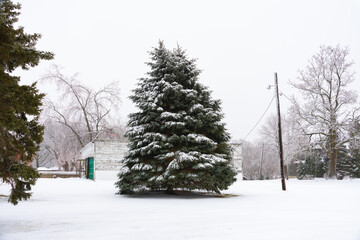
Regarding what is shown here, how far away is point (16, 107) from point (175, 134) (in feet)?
29.7

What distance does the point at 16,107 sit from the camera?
25.2 ft

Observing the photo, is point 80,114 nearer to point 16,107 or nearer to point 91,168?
point 91,168

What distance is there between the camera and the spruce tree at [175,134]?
15.3m

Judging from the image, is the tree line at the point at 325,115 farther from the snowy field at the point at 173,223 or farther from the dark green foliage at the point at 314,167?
the snowy field at the point at 173,223

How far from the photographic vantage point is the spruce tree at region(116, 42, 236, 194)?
50.3 ft

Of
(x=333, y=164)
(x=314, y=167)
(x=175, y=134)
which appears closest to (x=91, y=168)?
(x=175, y=134)

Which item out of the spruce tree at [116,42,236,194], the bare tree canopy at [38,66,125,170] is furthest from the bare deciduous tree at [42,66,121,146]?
the spruce tree at [116,42,236,194]

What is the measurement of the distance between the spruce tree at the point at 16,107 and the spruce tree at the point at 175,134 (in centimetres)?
750

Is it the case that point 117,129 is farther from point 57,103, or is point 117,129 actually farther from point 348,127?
point 348,127

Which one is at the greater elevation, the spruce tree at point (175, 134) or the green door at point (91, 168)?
the spruce tree at point (175, 134)

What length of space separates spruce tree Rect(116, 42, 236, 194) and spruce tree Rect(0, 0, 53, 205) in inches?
295

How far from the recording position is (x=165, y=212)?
1062 centimetres

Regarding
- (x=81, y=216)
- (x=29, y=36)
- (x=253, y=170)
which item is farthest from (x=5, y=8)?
(x=253, y=170)

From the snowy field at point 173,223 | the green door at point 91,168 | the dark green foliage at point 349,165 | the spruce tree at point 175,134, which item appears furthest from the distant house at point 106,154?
the dark green foliage at point 349,165
